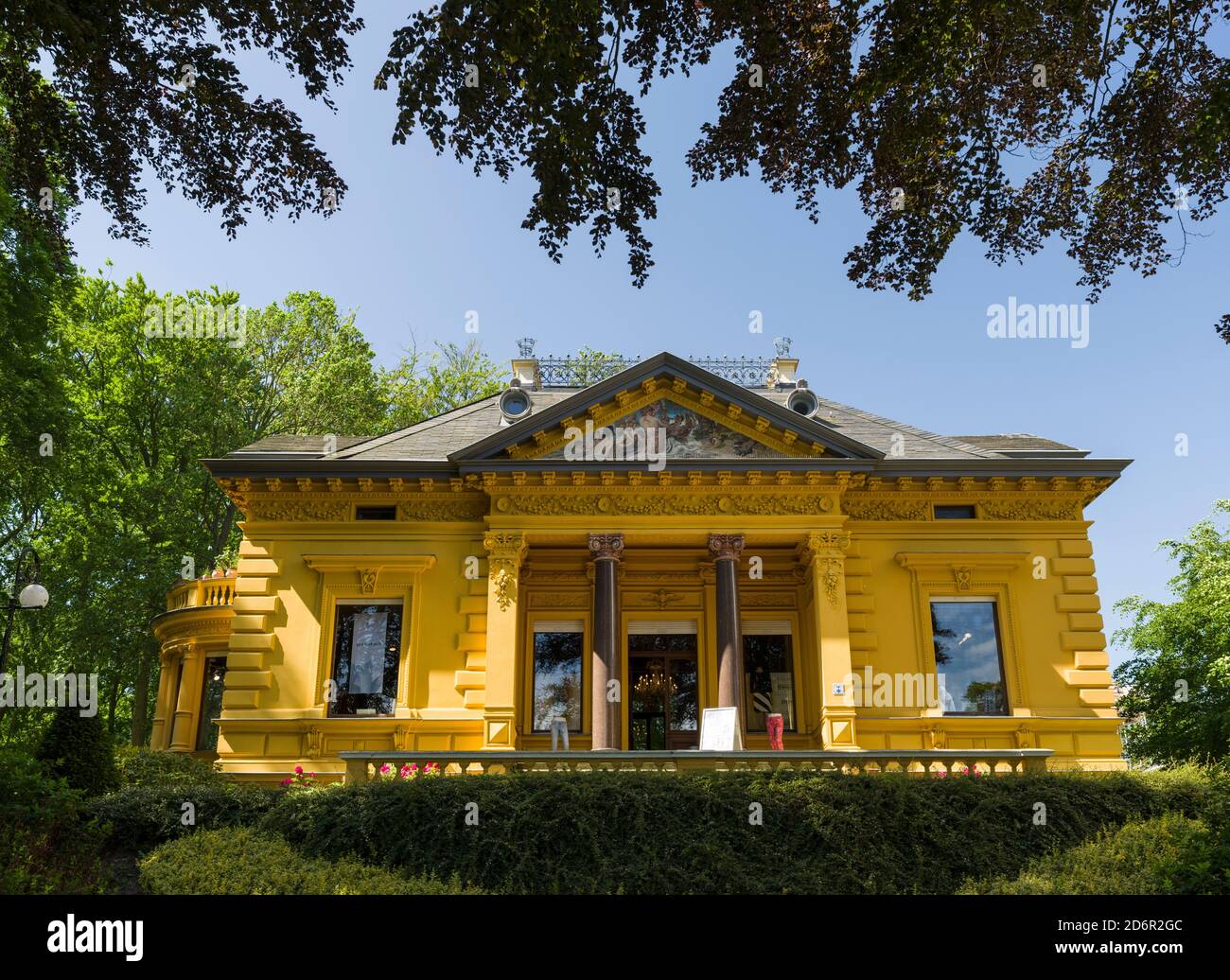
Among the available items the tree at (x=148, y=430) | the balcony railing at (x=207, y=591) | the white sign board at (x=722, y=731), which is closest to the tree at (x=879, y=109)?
the white sign board at (x=722, y=731)

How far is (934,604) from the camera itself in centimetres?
2048

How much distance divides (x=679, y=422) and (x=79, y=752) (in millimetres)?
13220

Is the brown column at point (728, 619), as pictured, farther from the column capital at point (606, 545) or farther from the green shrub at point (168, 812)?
the green shrub at point (168, 812)

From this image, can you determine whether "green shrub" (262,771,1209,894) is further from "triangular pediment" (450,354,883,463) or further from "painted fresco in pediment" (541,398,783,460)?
"painted fresco in pediment" (541,398,783,460)

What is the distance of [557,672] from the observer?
2141 cm

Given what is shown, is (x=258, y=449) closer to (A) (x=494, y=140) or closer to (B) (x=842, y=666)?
(B) (x=842, y=666)

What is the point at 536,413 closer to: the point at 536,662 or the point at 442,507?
the point at 442,507

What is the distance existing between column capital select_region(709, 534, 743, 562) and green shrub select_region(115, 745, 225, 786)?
36.0ft

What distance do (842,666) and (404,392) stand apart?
26.5 metres

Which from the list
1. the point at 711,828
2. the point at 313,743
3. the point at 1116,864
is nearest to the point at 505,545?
the point at 313,743

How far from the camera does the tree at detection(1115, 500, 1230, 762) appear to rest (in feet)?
106

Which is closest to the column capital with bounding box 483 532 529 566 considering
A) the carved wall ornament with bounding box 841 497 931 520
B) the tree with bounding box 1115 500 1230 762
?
the carved wall ornament with bounding box 841 497 931 520

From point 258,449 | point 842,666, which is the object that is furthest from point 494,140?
point 258,449

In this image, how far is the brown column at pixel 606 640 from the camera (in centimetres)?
1828
